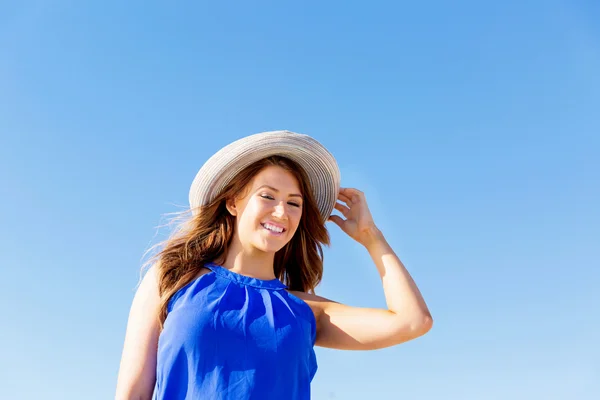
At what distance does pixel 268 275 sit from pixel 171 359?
3.01 ft

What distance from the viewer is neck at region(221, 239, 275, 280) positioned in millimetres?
4469

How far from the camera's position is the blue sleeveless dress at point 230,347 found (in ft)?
12.8

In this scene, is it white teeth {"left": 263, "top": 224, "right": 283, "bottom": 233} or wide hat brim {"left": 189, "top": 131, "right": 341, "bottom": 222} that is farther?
wide hat brim {"left": 189, "top": 131, "right": 341, "bottom": 222}

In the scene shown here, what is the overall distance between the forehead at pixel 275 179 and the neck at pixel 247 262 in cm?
42

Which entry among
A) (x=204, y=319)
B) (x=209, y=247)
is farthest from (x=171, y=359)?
(x=209, y=247)

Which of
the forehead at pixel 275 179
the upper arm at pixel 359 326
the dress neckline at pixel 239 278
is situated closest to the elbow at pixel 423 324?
the upper arm at pixel 359 326

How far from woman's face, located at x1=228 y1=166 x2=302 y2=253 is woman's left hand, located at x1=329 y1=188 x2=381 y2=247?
1.72 ft

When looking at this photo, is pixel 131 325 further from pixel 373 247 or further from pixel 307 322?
pixel 373 247

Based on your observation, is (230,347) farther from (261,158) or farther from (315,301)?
(261,158)

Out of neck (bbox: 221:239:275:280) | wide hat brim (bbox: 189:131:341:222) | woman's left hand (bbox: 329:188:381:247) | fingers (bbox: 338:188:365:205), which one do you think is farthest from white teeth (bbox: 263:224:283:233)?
fingers (bbox: 338:188:365:205)

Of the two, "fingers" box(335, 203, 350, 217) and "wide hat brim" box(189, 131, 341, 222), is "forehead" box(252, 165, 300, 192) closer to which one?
"wide hat brim" box(189, 131, 341, 222)

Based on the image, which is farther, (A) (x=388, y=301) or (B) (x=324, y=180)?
(B) (x=324, y=180)

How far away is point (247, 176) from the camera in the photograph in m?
4.61

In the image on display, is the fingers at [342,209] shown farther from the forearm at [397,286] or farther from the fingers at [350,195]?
the forearm at [397,286]
